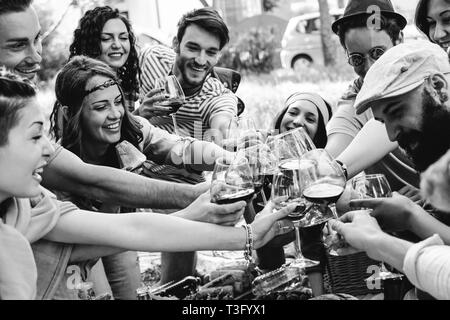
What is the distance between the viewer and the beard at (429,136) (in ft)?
6.13

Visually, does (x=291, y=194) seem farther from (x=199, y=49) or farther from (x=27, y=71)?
(x=199, y=49)

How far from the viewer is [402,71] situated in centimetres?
184

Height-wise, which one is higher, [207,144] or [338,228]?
[207,144]

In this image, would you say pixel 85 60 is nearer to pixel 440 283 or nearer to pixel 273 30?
pixel 440 283

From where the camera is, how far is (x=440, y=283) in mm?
1350

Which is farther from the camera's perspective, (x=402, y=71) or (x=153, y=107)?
(x=153, y=107)

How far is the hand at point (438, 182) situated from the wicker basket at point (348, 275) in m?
0.56

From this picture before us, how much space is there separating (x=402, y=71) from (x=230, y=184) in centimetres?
69

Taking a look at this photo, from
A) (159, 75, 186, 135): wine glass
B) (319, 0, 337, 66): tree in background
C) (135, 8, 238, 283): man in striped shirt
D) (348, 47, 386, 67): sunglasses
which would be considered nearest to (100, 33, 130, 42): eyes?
(135, 8, 238, 283): man in striped shirt

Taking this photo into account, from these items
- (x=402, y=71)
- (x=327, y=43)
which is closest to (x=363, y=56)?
(x=402, y=71)

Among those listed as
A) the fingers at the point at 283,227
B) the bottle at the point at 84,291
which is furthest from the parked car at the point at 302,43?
the bottle at the point at 84,291

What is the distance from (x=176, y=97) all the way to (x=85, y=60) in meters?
0.60

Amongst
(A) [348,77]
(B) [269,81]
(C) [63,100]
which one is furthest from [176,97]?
(A) [348,77]
